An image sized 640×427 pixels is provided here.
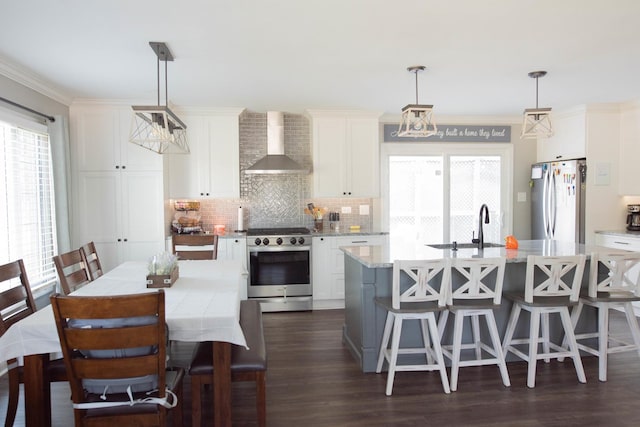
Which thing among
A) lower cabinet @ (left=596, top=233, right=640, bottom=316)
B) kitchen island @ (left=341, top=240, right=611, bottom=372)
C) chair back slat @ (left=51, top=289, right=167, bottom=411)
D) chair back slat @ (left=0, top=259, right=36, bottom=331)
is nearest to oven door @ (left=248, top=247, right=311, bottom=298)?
kitchen island @ (left=341, top=240, right=611, bottom=372)

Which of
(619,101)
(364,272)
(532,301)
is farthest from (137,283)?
(619,101)

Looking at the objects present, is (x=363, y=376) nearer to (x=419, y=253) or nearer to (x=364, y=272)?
(x=364, y=272)

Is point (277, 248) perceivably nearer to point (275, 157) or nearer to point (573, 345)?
point (275, 157)

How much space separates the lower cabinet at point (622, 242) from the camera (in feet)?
15.6

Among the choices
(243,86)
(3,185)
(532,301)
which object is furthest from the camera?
(243,86)

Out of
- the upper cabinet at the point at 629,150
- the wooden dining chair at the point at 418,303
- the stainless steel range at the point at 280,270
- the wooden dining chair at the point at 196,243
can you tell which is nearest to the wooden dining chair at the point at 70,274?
the wooden dining chair at the point at 196,243

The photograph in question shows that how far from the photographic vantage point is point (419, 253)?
3381 millimetres

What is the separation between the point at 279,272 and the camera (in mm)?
5090

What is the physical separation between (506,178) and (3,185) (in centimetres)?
581

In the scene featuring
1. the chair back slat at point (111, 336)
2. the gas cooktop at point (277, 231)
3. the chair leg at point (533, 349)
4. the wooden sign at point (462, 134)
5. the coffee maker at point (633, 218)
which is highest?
the wooden sign at point (462, 134)

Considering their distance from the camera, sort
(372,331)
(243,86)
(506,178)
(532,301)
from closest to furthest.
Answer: (532,301) < (372,331) < (243,86) < (506,178)

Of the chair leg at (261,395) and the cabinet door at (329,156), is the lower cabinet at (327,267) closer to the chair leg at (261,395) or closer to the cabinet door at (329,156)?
the cabinet door at (329,156)

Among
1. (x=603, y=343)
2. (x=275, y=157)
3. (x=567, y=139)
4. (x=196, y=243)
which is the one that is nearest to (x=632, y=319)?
(x=603, y=343)

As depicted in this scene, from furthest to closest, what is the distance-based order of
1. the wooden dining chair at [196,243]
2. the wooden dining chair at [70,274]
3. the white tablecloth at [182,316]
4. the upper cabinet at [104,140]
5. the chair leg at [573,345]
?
1. the upper cabinet at [104,140]
2. the wooden dining chair at [196,243]
3. the chair leg at [573,345]
4. the wooden dining chair at [70,274]
5. the white tablecloth at [182,316]
